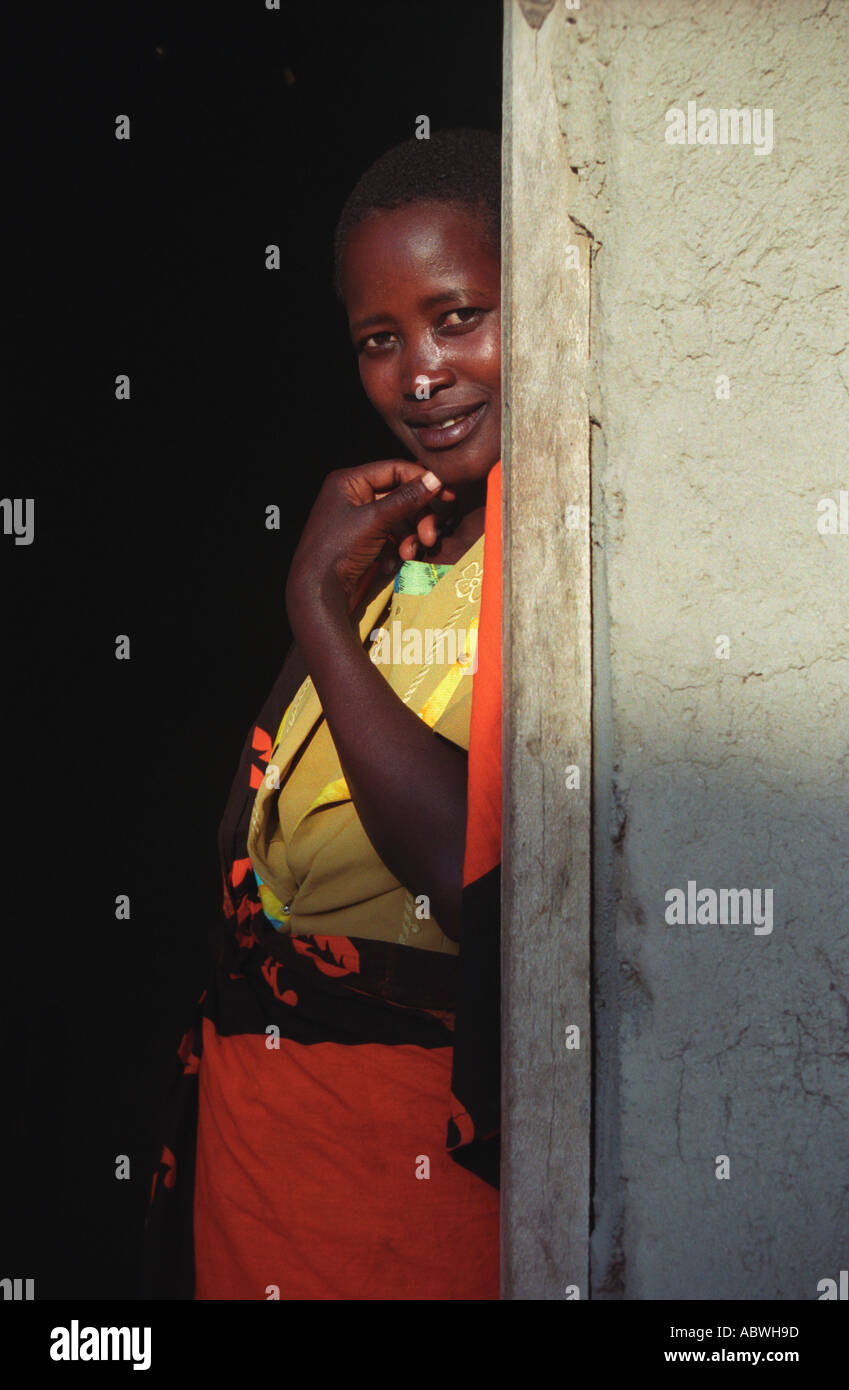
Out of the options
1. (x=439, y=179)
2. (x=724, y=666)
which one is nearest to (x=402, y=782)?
(x=724, y=666)

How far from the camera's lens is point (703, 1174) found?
1061 millimetres

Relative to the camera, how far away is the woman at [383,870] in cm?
128

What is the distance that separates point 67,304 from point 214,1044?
6.89ft

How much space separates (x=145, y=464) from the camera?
3.18 metres

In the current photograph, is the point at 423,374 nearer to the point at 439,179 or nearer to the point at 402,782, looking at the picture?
the point at 439,179

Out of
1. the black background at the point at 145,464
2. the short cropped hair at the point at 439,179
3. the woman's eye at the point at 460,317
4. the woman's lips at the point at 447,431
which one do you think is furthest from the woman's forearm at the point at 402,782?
the black background at the point at 145,464

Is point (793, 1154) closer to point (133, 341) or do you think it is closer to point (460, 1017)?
point (460, 1017)

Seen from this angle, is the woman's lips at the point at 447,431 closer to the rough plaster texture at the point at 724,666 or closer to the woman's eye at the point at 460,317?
the woman's eye at the point at 460,317

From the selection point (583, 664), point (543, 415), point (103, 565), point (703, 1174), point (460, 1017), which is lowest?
point (703, 1174)

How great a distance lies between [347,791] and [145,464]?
2.04 m

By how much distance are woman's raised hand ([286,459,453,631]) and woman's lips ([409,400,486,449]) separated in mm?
52

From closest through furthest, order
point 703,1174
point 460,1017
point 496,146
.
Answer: point 703,1174
point 460,1017
point 496,146

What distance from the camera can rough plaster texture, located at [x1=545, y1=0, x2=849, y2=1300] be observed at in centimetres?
106

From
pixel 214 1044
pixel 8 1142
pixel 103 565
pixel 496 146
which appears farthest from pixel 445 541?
pixel 8 1142
